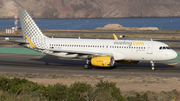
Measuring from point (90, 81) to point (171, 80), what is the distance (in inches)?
346

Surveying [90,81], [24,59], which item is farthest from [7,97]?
[24,59]

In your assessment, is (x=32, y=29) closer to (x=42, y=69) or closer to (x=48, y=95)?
(x=42, y=69)

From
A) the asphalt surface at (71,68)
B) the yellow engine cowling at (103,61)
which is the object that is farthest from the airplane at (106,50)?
the asphalt surface at (71,68)

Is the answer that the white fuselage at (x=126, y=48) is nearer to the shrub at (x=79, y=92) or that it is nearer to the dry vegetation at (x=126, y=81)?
the dry vegetation at (x=126, y=81)

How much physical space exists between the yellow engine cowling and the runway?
100cm

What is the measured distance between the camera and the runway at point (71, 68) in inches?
1346

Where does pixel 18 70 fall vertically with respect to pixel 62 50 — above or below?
below

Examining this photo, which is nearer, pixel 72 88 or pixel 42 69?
pixel 72 88

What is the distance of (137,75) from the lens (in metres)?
32.8

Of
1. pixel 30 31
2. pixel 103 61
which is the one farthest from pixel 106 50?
pixel 30 31

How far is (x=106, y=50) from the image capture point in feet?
122

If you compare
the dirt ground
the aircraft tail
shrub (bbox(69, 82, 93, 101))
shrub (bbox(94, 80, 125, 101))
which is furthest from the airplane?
shrub (bbox(69, 82, 93, 101))

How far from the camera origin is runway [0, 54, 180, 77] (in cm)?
3419

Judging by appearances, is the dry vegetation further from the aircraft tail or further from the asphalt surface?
the aircraft tail
